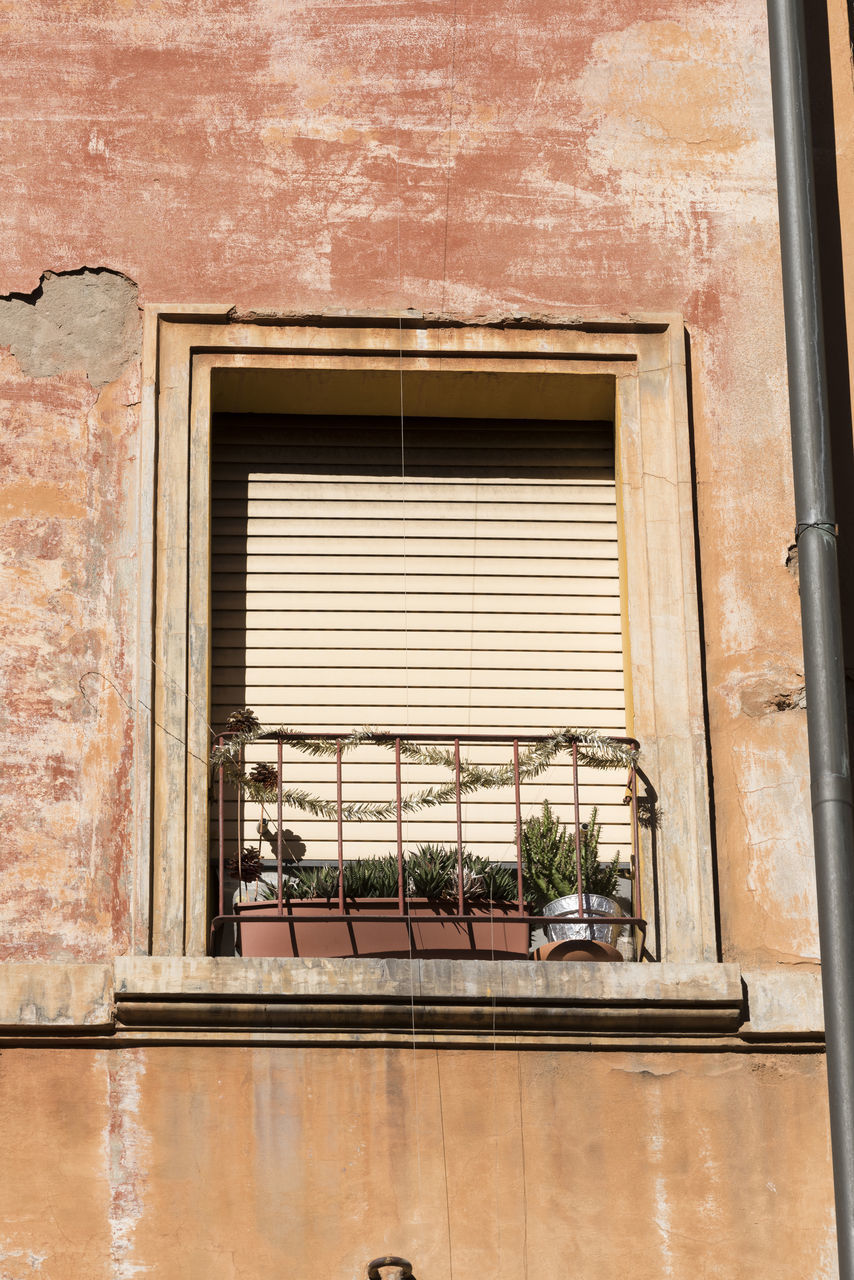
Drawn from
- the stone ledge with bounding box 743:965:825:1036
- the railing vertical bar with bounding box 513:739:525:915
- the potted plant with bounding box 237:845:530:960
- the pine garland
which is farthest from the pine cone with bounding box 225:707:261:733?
the stone ledge with bounding box 743:965:825:1036

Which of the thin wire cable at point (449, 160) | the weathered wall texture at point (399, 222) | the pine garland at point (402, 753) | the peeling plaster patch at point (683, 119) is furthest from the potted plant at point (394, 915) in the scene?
the peeling plaster patch at point (683, 119)

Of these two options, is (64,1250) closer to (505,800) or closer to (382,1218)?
(382,1218)

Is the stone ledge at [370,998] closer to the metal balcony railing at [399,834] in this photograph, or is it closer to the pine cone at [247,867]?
the metal balcony railing at [399,834]

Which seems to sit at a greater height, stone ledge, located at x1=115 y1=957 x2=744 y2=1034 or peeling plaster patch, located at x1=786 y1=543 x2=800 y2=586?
peeling plaster patch, located at x1=786 y1=543 x2=800 y2=586

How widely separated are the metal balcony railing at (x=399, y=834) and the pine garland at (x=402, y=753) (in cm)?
1

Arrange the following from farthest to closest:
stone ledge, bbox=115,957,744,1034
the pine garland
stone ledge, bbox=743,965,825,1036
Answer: the pine garland
stone ledge, bbox=743,965,825,1036
stone ledge, bbox=115,957,744,1034

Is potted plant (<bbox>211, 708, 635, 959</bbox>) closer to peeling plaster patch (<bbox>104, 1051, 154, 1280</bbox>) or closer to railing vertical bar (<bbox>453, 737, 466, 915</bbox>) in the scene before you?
railing vertical bar (<bbox>453, 737, 466, 915</bbox>)

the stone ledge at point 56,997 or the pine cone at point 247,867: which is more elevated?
the pine cone at point 247,867

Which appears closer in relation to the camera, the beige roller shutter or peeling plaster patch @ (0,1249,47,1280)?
peeling plaster patch @ (0,1249,47,1280)

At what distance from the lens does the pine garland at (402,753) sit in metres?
7.80

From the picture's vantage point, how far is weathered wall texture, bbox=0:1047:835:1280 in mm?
6918

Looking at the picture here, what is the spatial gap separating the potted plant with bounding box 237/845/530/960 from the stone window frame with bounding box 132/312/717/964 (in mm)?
305

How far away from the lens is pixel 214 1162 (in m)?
7.02

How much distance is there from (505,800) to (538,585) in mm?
893
